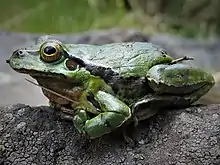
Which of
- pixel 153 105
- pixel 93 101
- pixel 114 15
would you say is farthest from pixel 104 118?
pixel 114 15

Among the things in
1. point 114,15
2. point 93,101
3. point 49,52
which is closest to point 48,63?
point 49,52

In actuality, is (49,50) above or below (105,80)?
above

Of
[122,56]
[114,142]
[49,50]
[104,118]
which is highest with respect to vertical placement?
[49,50]

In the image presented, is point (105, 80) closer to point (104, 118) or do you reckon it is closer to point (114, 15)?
point (104, 118)

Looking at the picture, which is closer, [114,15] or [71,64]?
[71,64]

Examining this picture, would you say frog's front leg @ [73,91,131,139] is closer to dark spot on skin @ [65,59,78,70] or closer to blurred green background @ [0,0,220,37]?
dark spot on skin @ [65,59,78,70]

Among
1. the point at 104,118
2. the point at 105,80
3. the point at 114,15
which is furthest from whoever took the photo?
the point at 114,15

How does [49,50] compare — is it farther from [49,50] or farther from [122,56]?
[122,56]

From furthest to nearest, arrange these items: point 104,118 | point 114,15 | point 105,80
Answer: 1. point 114,15
2. point 105,80
3. point 104,118
